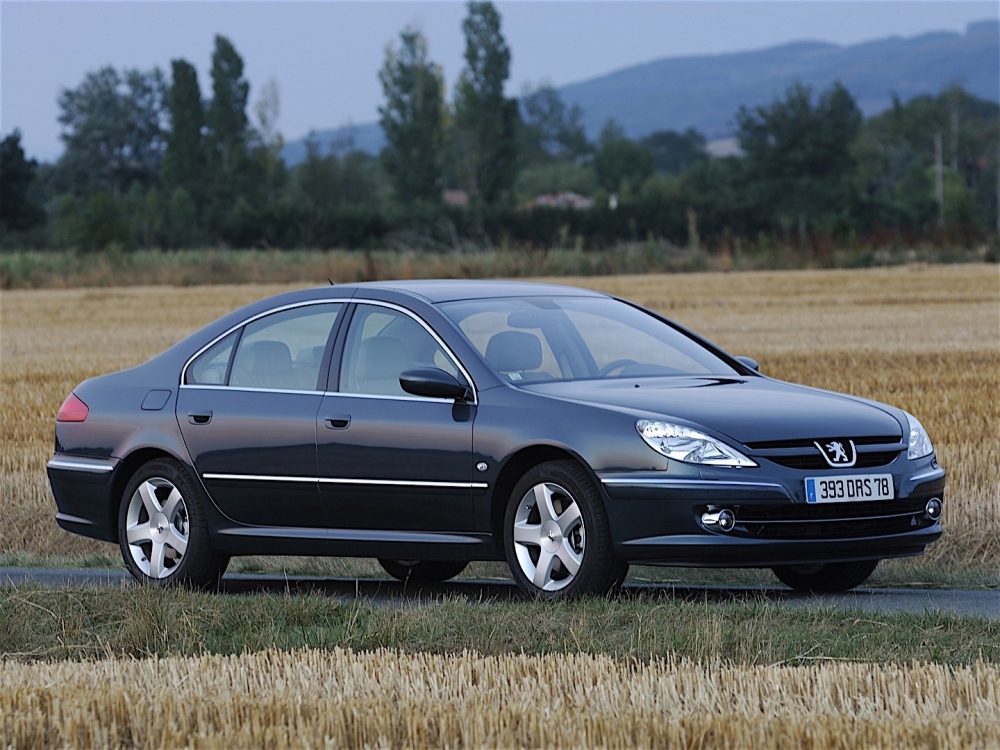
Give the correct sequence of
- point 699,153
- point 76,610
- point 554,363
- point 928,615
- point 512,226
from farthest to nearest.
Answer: point 699,153
point 512,226
point 554,363
point 76,610
point 928,615

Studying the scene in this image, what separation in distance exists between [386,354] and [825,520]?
7.71 feet

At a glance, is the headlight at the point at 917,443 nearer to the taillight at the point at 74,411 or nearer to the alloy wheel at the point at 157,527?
the alloy wheel at the point at 157,527

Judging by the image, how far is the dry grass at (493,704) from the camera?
5.06 meters

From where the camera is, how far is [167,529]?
1008 centimetres

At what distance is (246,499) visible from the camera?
32.0ft

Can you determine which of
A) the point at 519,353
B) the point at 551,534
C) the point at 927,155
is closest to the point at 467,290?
the point at 519,353

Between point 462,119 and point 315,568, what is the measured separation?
87894 millimetres

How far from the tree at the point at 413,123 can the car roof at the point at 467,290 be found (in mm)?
87298

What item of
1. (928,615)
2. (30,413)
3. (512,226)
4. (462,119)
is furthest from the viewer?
(462,119)

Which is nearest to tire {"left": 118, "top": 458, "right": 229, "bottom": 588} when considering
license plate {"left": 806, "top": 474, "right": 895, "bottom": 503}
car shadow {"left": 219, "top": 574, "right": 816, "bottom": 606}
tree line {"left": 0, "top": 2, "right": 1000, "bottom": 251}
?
car shadow {"left": 219, "top": 574, "right": 816, "bottom": 606}

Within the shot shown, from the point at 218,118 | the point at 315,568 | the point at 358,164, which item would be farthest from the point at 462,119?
the point at 315,568

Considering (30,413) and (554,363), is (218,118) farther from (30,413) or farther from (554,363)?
(554,363)

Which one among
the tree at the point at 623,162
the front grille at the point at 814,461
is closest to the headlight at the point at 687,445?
the front grille at the point at 814,461

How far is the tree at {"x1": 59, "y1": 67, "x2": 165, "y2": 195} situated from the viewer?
131 meters
